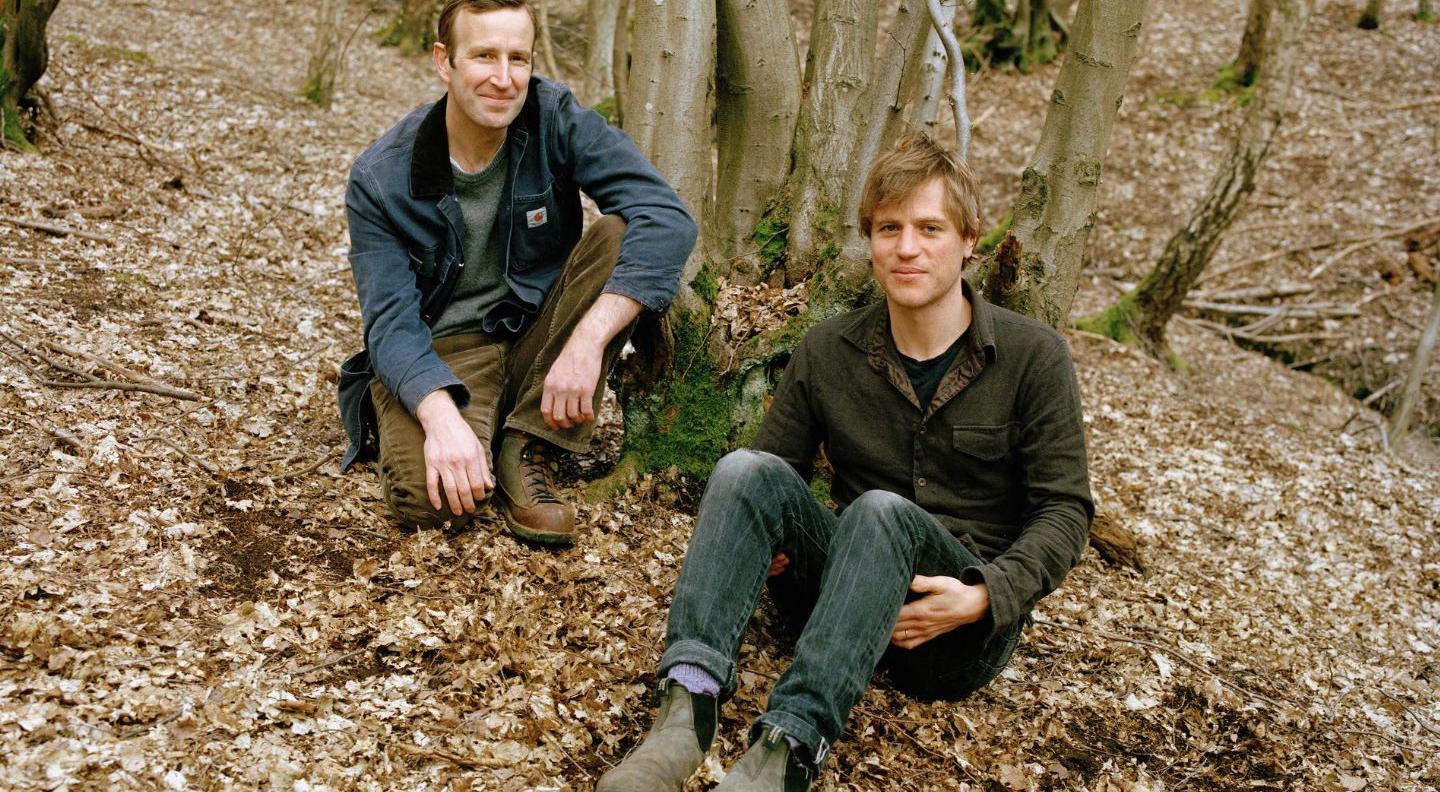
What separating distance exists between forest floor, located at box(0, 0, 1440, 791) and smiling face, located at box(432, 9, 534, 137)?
1333 mm

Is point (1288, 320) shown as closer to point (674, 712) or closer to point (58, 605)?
point (674, 712)

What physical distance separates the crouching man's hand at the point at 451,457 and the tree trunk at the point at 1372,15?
52.8 feet

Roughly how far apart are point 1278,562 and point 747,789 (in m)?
3.33

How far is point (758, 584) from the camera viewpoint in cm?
274

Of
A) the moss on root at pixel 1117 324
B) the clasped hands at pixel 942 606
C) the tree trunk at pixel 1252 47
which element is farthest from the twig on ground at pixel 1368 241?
the clasped hands at pixel 942 606

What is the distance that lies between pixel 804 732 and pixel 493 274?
6.45ft

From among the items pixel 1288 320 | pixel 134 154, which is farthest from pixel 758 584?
pixel 1288 320

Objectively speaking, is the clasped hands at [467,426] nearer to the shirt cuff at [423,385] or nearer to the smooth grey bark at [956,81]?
the shirt cuff at [423,385]

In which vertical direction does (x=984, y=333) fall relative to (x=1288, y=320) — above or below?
above

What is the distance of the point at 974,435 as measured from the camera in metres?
2.89

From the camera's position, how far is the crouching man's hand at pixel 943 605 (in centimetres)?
267

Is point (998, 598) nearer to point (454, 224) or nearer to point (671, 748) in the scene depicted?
point (671, 748)

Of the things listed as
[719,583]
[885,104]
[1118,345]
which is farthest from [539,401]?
[1118,345]

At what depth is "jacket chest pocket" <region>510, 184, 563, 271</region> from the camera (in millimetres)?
3545
